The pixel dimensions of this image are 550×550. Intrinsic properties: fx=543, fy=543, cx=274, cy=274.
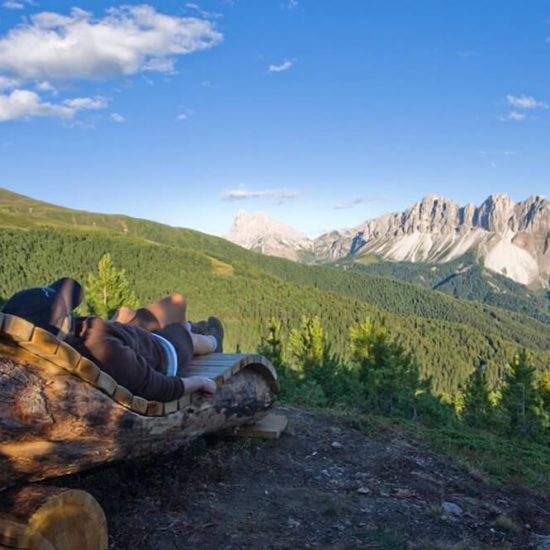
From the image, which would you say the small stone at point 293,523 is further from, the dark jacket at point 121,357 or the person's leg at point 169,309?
the person's leg at point 169,309

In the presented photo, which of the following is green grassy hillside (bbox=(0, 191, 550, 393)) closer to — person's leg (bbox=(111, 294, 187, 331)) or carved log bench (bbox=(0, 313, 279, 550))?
person's leg (bbox=(111, 294, 187, 331))

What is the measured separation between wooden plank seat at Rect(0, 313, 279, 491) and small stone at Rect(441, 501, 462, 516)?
317cm

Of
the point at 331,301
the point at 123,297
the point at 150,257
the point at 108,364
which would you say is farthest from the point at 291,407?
the point at 150,257

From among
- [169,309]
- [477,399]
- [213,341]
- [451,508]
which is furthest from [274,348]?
[169,309]

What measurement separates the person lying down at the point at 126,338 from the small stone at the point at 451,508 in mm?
2959

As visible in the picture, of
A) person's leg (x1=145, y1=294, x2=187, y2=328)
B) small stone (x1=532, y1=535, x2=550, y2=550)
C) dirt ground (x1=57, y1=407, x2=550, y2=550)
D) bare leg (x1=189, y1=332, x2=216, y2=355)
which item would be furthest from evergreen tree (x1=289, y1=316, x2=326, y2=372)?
person's leg (x1=145, y1=294, x2=187, y2=328)

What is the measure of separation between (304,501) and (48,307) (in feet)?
11.3

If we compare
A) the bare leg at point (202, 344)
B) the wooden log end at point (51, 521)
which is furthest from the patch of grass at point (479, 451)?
the wooden log end at point (51, 521)

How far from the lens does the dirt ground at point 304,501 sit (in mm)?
4926

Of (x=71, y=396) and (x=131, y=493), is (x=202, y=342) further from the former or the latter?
(x=71, y=396)

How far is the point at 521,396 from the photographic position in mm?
34062

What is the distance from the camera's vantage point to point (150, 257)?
140 m

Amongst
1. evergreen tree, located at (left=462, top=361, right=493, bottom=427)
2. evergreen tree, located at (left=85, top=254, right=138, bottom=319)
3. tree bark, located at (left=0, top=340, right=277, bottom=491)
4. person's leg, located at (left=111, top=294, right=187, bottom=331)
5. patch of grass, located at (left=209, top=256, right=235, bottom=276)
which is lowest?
evergreen tree, located at (left=462, top=361, right=493, bottom=427)

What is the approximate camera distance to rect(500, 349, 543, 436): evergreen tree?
1284 inches
